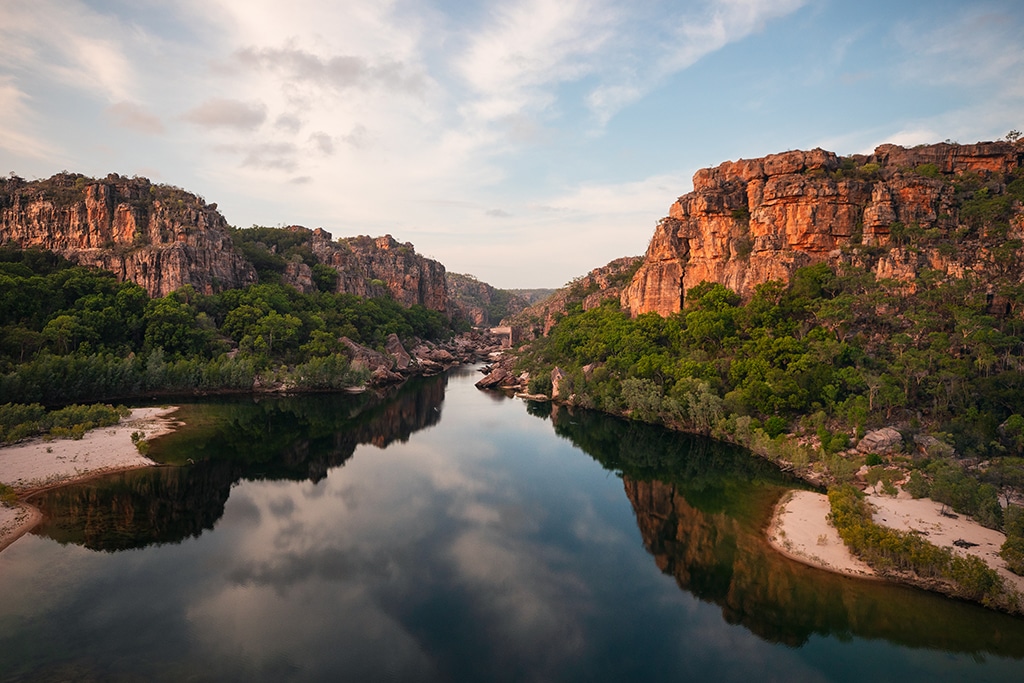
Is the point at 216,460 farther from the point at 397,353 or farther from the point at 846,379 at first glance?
the point at 397,353

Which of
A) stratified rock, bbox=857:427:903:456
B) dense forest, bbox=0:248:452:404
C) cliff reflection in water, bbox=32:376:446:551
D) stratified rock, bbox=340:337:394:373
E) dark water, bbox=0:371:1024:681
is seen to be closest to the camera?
dark water, bbox=0:371:1024:681

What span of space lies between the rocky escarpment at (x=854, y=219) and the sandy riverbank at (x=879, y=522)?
22105mm

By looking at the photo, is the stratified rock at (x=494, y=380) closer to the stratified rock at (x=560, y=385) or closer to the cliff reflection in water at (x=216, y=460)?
the cliff reflection in water at (x=216, y=460)

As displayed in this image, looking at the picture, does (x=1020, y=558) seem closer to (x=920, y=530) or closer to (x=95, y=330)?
(x=920, y=530)

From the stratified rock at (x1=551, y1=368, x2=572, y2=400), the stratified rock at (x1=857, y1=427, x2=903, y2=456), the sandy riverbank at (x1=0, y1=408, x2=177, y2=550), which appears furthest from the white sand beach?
the stratified rock at (x1=551, y1=368, x2=572, y2=400)

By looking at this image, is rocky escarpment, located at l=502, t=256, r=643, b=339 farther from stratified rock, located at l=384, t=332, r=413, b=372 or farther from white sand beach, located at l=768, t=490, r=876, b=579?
white sand beach, located at l=768, t=490, r=876, b=579

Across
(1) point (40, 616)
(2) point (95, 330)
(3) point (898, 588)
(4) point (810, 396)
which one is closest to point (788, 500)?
(3) point (898, 588)

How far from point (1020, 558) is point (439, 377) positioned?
6908 centimetres

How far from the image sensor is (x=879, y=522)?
2380cm

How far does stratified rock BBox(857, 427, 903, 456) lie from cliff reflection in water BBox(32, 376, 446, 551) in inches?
1277

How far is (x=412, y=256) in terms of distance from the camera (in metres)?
127

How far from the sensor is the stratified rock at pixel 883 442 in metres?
31.2

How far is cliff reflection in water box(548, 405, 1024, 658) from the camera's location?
17.5 meters

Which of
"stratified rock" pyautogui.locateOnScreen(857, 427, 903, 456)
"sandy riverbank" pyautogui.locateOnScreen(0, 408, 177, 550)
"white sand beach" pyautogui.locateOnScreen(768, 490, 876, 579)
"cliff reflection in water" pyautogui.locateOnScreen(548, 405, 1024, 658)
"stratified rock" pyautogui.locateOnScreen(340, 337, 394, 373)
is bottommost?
"cliff reflection in water" pyautogui.locateOnScreen(548, 405, 1024, 658)
